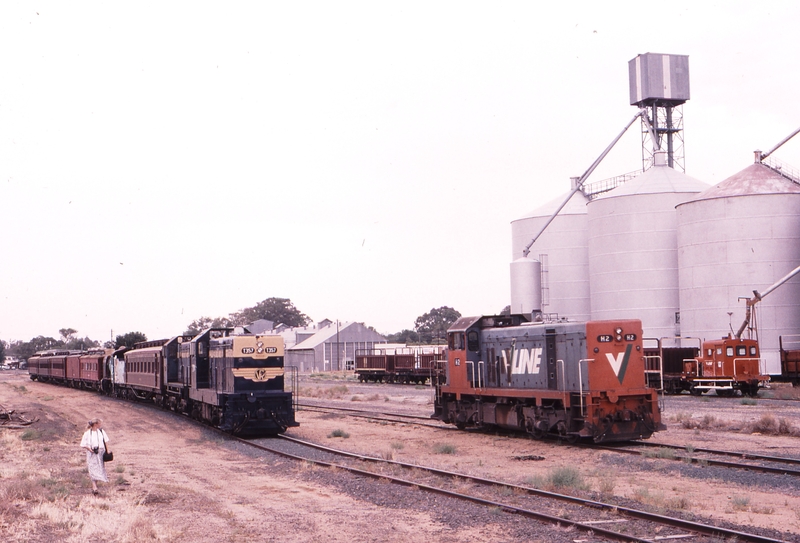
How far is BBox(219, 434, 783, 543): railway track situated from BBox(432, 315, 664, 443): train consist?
202 inches

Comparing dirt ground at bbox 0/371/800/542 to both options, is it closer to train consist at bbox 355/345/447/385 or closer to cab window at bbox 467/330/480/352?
cab window at bbox 467/330/480/352

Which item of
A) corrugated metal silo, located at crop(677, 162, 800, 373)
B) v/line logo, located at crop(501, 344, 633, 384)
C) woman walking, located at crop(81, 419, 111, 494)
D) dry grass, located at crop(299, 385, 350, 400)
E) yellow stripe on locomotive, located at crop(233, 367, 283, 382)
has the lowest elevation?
dry grass, located at crop(299, 385, 350, 400)

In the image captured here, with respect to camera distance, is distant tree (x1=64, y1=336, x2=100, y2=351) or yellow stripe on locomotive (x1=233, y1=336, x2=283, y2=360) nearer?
yellow stripe on locomotive (x1=233, y1=336, x2=283, y2=360)

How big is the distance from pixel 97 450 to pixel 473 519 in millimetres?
7005

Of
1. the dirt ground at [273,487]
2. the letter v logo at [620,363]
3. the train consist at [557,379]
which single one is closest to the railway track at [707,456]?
the train consist at [557,379]

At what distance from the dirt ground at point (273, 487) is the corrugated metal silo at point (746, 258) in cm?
2495

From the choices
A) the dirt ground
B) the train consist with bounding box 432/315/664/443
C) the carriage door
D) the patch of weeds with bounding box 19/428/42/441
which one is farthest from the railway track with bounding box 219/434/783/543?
the patch of weeds with bounding box 19/428/42/441

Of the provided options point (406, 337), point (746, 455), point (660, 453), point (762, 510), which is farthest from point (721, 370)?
point (406, 337)

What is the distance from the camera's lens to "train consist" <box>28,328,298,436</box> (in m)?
23.8

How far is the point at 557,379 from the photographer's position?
67.6 ft

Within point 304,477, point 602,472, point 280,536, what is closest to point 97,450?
point 304,477

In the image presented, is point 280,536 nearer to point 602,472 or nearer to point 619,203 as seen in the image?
point 602,472

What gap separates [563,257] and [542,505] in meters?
53.7

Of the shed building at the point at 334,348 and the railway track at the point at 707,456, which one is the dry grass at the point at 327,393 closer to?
the railway track at the point at 707,456
